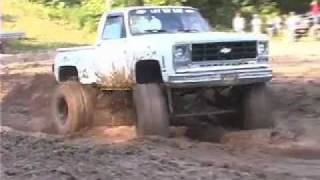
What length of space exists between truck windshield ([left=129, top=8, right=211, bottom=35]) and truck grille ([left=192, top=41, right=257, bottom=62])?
107 cm

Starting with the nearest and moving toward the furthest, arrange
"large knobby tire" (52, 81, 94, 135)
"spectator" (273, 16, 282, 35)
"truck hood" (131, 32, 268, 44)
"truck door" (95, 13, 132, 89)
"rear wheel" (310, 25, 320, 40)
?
"truck hood" (131, 32, 268, 44) < "truck door" (95, 13, 132, 89) < "large knobby tire" (52, 81, 94, 135) < "rear wheel" (310, 25, 320, 40) < "spectator" (273, 16, 282, 35)

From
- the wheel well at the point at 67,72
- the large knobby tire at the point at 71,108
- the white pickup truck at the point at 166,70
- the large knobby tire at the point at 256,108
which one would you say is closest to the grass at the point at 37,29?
the wheel well at the point at 67,72

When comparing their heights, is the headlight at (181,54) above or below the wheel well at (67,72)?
above

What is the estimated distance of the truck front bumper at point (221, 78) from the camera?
36.5 feet

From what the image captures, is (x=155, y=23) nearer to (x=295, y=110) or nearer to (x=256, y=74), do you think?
(x=256, y=74)

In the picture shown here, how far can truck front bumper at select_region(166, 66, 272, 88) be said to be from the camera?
11.1 m

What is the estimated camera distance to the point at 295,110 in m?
13.9

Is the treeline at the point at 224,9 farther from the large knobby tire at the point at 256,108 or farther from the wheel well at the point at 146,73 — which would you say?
the wheel well at the point at 146,73

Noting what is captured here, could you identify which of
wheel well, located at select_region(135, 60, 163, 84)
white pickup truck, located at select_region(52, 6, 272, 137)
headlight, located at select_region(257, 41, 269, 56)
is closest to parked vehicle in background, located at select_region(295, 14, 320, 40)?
white pickup truck, located at select_region(52, 6, 272, 137)

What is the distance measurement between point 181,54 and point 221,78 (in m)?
0.70

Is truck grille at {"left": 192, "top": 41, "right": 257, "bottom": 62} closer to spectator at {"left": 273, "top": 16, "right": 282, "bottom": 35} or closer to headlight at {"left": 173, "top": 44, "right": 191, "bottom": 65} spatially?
headlight at {"left": 173, "top": 44, "right": 191, "bottom": 65}

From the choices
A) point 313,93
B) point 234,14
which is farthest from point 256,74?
point 234,14

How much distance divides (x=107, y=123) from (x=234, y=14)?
95.5 feet

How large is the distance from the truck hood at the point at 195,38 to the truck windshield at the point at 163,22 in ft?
1.47
